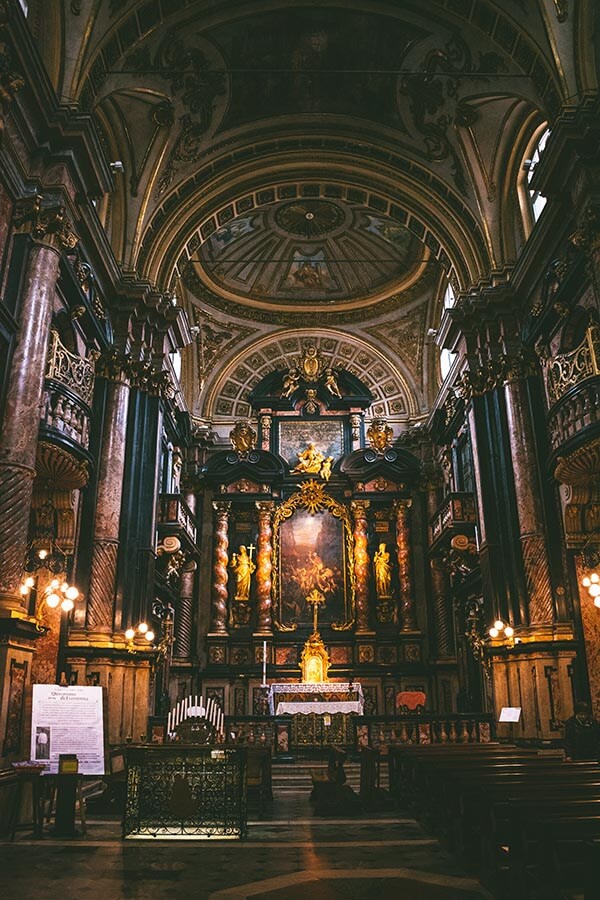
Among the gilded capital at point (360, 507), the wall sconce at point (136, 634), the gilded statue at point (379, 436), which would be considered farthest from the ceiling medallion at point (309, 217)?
the wall sconce at point (136, 634)

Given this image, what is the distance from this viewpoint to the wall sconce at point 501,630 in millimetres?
15648

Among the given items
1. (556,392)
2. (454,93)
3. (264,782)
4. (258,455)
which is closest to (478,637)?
(556,392)

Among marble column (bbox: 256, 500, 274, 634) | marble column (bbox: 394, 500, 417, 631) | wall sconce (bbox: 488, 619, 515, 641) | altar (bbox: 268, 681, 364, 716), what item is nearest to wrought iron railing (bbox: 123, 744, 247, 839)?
wall sconce (bbox: 488, 619, 515, 641)

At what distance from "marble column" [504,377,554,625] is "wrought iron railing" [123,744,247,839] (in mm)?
8410

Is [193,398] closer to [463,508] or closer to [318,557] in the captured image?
[318,557]

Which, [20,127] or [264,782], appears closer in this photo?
[264,782]

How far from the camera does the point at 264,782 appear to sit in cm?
1161

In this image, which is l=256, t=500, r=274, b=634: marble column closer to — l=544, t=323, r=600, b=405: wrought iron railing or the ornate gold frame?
the ornate gold frame

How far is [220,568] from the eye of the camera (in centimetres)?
2575

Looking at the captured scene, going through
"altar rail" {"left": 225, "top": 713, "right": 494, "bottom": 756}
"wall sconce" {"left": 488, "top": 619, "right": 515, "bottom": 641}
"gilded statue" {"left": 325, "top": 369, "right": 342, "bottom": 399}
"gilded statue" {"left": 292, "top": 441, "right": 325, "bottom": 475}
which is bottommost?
"altar rail" {"left": 225, "top": 713, "right": 494, "bottom": 756}

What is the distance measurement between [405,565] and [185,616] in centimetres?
753

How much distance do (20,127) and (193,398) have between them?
16.6 meters

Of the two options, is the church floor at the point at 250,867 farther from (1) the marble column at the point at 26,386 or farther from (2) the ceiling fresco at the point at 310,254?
(2) the ceiling fresco at the point at 310,254

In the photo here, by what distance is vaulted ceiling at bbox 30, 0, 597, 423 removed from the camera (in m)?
14.8
